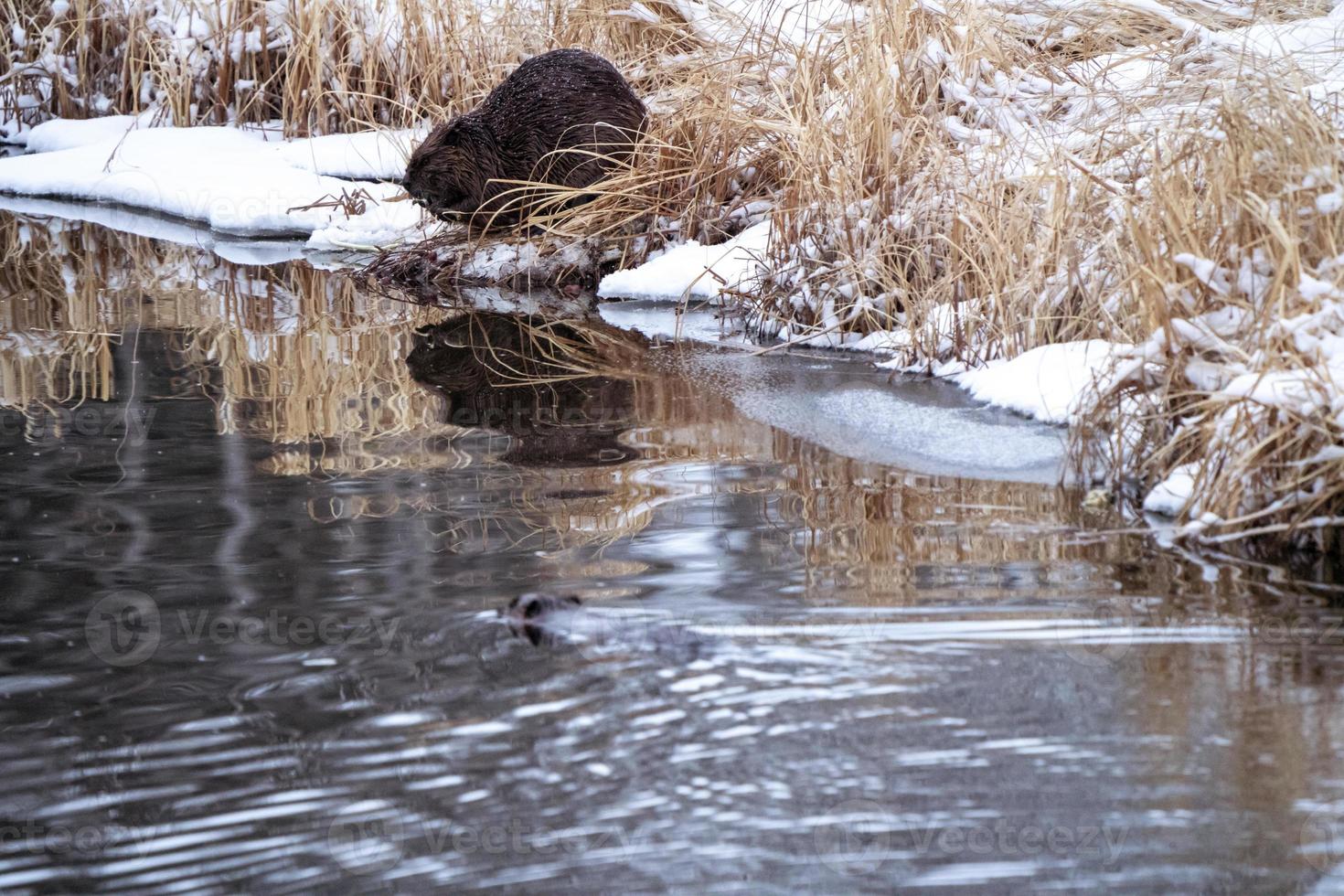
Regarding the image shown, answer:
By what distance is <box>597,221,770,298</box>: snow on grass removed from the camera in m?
6.59

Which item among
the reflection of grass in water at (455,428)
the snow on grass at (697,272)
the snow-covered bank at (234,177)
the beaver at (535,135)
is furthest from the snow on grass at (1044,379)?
the snow-covered bank at (234,177)

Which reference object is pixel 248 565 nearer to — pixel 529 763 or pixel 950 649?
pixel 529 763

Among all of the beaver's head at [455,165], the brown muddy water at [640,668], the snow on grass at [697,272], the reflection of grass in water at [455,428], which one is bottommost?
the brown muddy water at [640,668]

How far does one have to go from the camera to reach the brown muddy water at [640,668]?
2242 millimetres

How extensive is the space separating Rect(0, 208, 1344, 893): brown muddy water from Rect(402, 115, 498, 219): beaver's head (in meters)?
3.09

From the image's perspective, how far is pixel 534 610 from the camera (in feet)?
10.0

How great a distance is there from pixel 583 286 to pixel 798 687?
5359mm

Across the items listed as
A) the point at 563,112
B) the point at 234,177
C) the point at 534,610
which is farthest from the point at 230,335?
the point at 234,177

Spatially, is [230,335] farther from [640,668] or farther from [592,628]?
[640,668]

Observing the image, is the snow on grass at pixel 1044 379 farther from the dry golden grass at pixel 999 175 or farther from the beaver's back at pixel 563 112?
the beaver's back at pixel 563 112

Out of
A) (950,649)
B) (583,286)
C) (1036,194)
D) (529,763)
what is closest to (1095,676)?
(950,649)

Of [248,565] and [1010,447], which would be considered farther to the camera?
[1010,447]

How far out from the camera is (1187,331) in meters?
3.64

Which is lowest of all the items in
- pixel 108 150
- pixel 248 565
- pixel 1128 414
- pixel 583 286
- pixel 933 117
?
pixel 248 565
